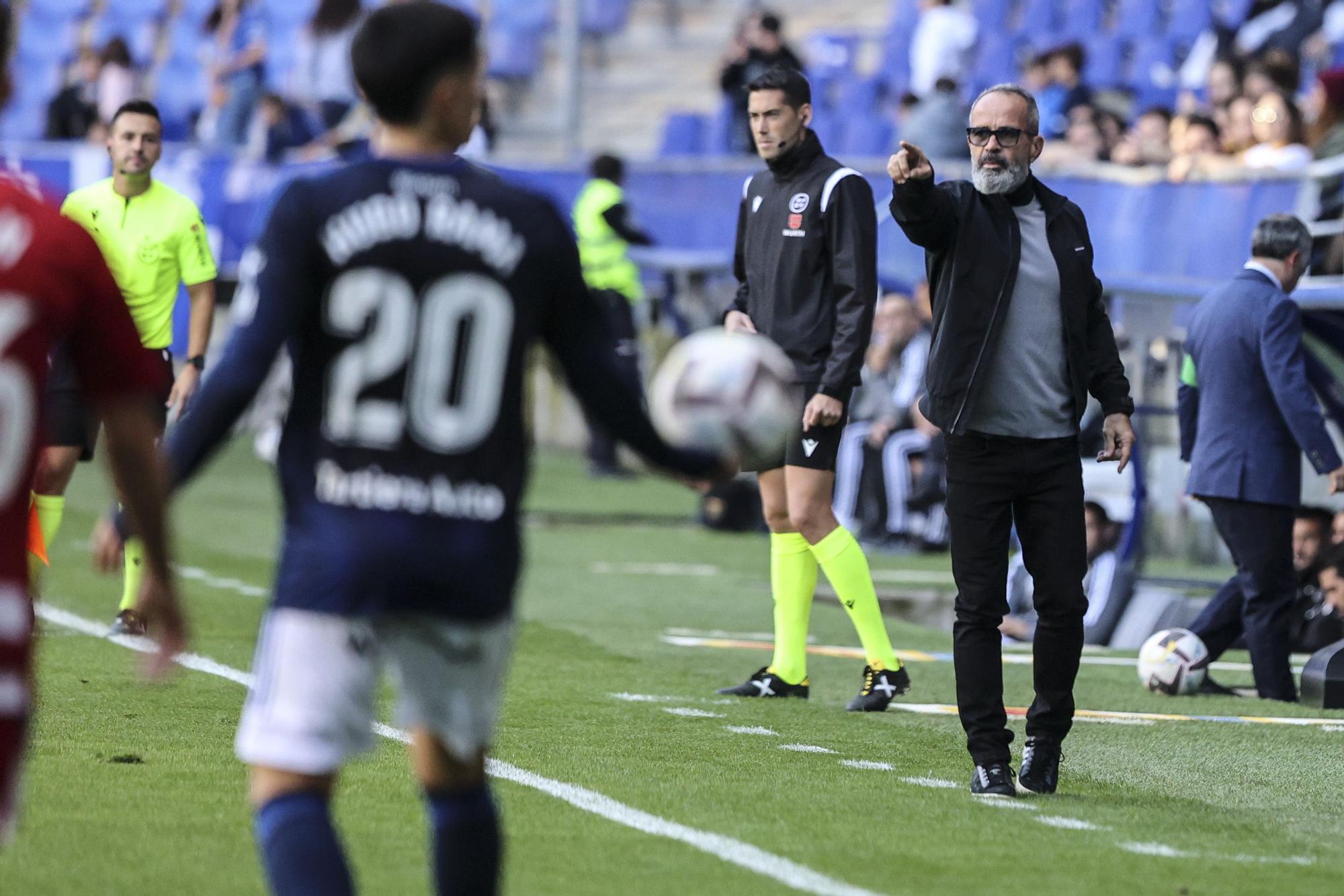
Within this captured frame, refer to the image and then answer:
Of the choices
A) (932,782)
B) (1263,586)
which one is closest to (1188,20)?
(1263,586)

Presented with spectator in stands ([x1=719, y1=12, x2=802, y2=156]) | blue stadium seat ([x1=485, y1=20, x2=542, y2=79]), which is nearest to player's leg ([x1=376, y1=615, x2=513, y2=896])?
spectator in stands ([x1=719, y1=12, x2=802, y2=156])

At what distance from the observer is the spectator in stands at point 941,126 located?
16266 millimetres

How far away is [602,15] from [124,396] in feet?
71.6

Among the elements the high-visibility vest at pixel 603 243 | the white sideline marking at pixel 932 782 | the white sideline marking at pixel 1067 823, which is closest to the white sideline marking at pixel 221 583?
the white sideline marking at pixel 932 782

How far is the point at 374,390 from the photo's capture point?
142 inches

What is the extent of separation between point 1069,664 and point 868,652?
5.70 ft

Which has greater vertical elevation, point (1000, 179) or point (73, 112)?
point (73, 112)

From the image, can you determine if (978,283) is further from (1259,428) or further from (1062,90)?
(1062,90)

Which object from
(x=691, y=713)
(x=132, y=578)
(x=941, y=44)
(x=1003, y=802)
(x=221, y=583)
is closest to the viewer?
(x=1003, y=802)

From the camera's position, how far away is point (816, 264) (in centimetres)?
791

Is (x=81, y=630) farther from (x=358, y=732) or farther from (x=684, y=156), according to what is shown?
(x=684, y=156)

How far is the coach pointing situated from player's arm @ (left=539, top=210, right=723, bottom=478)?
7.91 feet

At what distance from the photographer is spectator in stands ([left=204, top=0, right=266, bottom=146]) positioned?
22.0m

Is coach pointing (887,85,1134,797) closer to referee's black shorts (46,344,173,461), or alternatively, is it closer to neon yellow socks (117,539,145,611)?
referee's black shorts (46,344,173,461)
